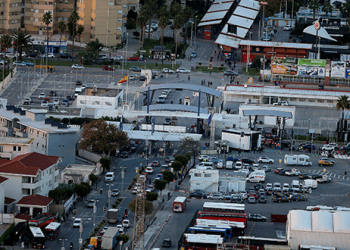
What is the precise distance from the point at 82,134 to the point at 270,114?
2436cm

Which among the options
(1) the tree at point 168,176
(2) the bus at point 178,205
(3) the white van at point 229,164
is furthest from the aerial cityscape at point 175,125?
(3) the white van at point 229,164

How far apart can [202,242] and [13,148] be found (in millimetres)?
27742

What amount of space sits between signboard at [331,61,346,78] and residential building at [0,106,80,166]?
49.7 m

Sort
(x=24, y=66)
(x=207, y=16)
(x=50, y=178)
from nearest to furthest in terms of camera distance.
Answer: (x=50, y=178) → (x=24, y=66) → (x=207, y=16)

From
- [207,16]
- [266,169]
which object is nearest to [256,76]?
[207,16]

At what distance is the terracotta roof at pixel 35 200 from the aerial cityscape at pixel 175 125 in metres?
0.11

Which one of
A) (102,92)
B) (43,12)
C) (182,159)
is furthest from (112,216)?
(43,12)

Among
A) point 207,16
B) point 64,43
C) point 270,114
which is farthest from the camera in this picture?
point 207,16

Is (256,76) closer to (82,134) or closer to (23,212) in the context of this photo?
(82,134)

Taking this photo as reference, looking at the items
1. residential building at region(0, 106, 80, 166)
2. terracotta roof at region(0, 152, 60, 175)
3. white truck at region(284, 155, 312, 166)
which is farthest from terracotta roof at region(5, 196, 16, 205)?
white truck at region(284, 155, 312, 166)

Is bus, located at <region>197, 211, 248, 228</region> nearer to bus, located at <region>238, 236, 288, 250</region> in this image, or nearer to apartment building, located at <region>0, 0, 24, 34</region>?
bus, located at <region>238, 236, 288, 250</region>

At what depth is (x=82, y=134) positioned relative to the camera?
3954 inches

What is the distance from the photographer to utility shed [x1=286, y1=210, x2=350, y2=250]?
74250mm

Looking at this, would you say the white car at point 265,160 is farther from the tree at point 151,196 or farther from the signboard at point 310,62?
the signboard at point 310,62
